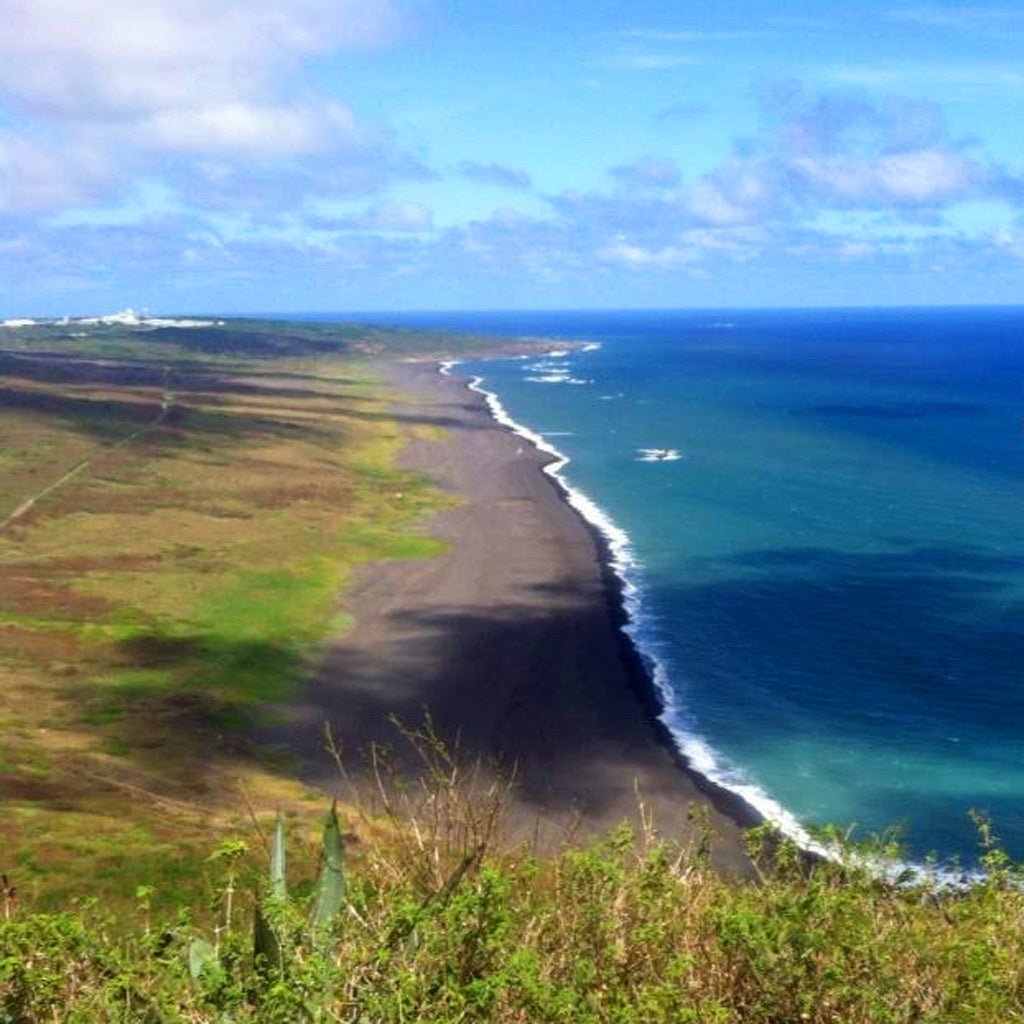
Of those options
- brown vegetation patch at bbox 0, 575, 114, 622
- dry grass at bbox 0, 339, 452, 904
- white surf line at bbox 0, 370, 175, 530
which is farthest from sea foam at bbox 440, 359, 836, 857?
white surf line at bbox 0, 370, 175, 530

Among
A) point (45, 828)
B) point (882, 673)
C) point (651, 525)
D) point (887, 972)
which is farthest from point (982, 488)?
point (887, 972)

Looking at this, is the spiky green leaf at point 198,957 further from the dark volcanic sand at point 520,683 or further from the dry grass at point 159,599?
the dry grass at point 159,599

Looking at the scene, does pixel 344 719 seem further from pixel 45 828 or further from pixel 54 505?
pixel 54 505

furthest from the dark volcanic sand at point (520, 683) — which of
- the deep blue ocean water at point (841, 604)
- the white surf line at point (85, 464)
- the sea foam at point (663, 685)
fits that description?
the white surf line at point (85, 464)

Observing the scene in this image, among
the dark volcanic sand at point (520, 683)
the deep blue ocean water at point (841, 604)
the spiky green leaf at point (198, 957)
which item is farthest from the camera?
the deep blue ocean water at point (841, 604)

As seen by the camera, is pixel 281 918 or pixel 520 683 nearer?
pixel 281 918

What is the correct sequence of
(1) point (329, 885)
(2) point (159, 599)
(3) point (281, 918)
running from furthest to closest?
1. (2) point (159, 599)
2. (1) point (329, 885)
3. (3) point (281, 918)

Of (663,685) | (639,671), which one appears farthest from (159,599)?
(663,685)

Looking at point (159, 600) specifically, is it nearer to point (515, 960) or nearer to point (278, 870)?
point (278, 870)
